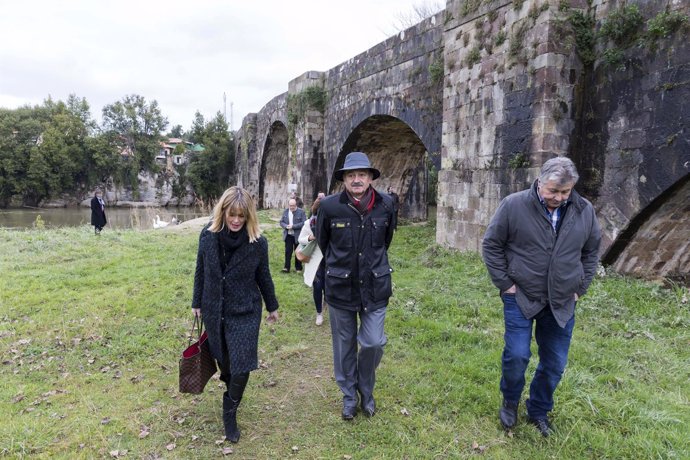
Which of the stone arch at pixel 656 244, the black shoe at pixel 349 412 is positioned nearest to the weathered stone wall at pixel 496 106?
the stone arch at pixel 656 244

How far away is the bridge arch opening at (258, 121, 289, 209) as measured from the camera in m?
24.9

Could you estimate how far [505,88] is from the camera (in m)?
7.50

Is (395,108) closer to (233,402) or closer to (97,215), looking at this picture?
(97,215)

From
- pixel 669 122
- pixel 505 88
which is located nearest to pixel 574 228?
pixel 669 122

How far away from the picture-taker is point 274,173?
2733cm

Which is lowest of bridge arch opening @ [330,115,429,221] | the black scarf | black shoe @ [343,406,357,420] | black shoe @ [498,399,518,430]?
black shoe @ [343,406,357,420]

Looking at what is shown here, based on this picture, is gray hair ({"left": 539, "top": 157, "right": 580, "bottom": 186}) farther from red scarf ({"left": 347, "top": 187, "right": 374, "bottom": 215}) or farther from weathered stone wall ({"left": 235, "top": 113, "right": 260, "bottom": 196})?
weathered stone wall ({"left": 235, "top": 113, "right": 260, "bottom": 196})

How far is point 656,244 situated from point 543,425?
4.38m

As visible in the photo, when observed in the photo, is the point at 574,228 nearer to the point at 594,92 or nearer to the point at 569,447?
the point at 569,447

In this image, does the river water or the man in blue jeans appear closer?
the man in blue jeans

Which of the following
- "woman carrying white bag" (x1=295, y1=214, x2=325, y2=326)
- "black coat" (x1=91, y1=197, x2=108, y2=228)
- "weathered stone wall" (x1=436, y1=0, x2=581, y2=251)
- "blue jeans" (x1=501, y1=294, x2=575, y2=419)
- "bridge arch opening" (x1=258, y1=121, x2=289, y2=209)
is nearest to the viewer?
"blue jeans" (x1=501, y1=294, x2=575, y2=419)

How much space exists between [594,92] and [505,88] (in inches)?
53.4

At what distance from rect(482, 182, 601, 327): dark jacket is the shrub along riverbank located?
988 millimetres

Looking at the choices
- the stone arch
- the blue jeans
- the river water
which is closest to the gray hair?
the blue jeans
